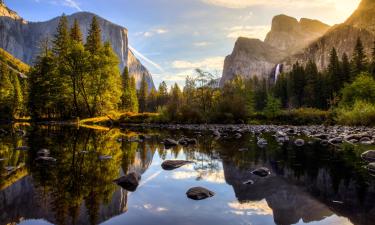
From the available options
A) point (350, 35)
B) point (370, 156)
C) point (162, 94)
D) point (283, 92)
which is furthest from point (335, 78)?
point (350, 35)

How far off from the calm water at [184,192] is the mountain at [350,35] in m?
157

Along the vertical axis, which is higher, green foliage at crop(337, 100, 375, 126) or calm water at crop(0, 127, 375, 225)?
green foliage at crop(337, 100, 375, 126)

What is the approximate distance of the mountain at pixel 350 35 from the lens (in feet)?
477

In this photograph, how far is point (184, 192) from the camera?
17.3ft

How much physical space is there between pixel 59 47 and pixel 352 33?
156611mm

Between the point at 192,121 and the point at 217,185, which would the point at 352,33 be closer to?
the point at 192,121

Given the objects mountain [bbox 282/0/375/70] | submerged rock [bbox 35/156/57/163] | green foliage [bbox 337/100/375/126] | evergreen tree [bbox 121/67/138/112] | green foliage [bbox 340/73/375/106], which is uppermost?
mountain [bbox 282/0/375/70]

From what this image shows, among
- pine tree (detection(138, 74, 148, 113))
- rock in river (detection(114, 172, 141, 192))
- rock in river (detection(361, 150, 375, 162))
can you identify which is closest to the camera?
rock in river (detection(114, 172, 141, 192))

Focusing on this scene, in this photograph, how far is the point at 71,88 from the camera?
37250mm

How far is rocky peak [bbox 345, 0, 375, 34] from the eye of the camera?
483ft

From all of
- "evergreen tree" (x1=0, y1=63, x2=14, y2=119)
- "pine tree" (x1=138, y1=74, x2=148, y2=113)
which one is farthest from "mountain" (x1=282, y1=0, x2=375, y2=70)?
"evergreen tree" (x1=0, y1=63, x2=14, y2=119)

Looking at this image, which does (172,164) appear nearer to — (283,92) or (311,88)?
(311,88)

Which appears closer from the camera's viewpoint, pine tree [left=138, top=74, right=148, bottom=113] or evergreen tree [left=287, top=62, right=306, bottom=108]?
evergreen tree [left=287, top=62, right=306, bottom=108]

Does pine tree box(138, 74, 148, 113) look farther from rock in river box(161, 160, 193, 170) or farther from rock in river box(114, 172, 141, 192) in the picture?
rock in river box(114, 172, 141, 192)
